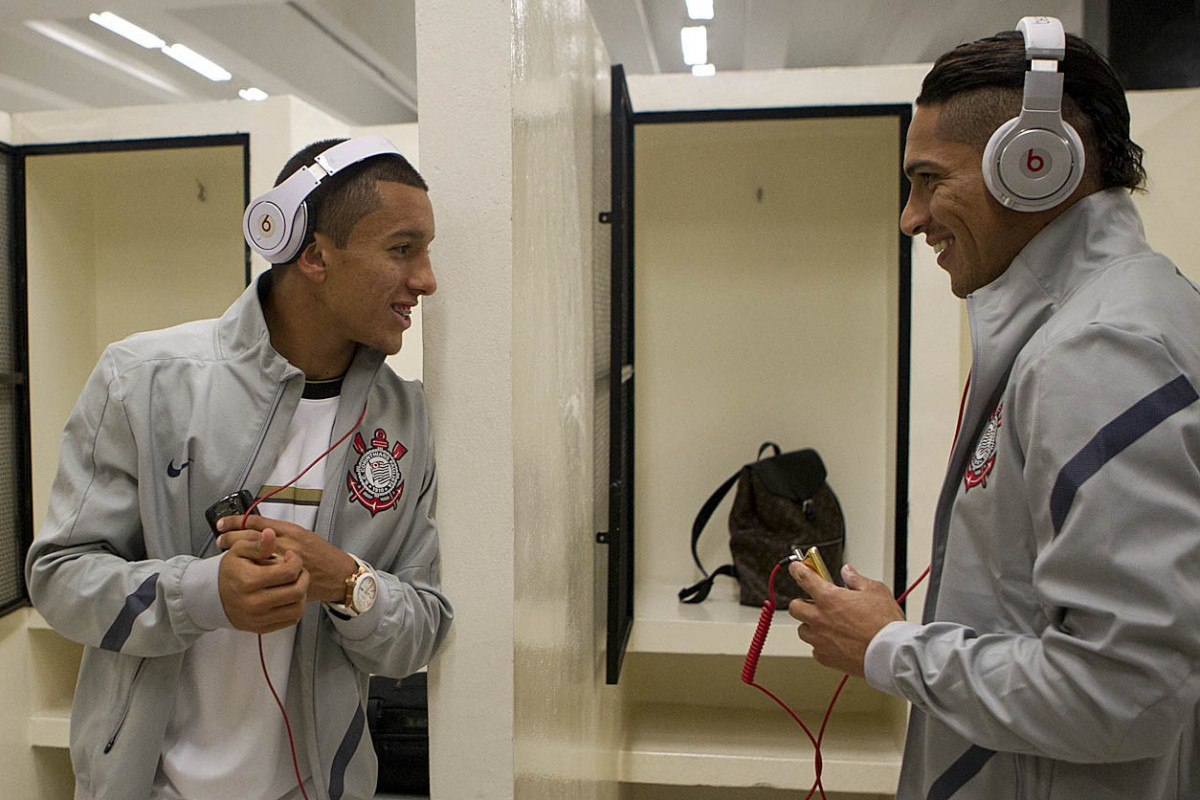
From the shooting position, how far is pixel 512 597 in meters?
1.05

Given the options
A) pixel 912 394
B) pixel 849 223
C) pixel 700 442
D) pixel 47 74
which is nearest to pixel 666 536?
pixel 700 442

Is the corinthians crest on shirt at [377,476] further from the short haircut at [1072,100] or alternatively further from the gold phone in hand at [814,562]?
the short haircut at [1072,100]

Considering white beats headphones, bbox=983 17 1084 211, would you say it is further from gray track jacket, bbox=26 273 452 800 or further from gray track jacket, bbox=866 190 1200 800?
gray track jacket, bbox=26 273 452 800

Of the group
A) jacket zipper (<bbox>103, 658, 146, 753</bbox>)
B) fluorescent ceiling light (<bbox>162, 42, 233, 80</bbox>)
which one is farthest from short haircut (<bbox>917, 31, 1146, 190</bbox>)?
fluorescent ceiling light (<bbox>162, 42, 233, 80</bbox>)

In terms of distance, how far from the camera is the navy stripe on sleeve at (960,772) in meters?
0.92

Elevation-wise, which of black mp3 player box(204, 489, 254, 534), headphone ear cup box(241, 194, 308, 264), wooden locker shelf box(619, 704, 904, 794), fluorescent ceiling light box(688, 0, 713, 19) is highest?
fluorescent ceiling light box(688, 0, 713, 19)

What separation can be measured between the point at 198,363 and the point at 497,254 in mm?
350

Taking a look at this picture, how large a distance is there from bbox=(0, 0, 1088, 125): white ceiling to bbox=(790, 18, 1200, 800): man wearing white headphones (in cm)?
311

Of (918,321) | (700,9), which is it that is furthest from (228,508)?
→ (700,9)

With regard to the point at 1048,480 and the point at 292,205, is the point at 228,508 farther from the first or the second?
the point at 1048,480

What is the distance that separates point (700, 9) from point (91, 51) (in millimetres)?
2902

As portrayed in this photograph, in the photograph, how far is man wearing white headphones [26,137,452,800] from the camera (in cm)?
95

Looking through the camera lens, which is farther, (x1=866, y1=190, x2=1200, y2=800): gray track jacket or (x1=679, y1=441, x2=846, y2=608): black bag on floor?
(x1=679, y1=441, x2=846, y2=608): black bag on floor

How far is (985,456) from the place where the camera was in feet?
2.92
